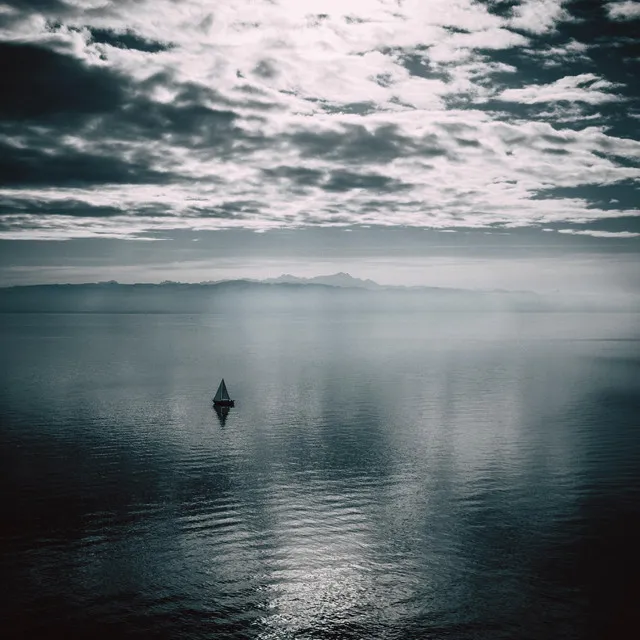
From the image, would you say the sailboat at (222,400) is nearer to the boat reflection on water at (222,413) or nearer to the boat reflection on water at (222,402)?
the boat reflection on water at (222,402)

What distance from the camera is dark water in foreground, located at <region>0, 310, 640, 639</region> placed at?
42000 millimetres

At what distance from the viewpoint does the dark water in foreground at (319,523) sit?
42.0m

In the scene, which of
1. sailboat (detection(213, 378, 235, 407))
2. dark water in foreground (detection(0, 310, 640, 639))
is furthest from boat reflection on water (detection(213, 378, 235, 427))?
dark water in foreground (detection(0, 310, 640, 639))

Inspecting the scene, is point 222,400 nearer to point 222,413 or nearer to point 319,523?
point 222,413

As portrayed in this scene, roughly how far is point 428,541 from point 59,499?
38.6 m

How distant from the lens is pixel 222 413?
4528 inches

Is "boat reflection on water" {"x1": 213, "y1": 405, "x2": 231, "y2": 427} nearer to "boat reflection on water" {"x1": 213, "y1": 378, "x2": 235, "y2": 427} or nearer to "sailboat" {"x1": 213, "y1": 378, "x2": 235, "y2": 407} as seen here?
"boat reflection on water" {"x1": 213, "y1": 378, "x2": 235, "y2": 427}

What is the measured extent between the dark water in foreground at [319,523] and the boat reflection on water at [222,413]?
182 centimetres

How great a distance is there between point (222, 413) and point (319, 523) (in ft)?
197

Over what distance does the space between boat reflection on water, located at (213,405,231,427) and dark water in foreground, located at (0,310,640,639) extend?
5.98 ft

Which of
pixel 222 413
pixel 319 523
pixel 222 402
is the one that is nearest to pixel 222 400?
pixel 222 402

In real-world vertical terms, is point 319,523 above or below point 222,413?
below

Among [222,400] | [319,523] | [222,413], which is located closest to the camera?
[319,523]

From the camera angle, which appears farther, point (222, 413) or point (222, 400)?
point (222, 400)
